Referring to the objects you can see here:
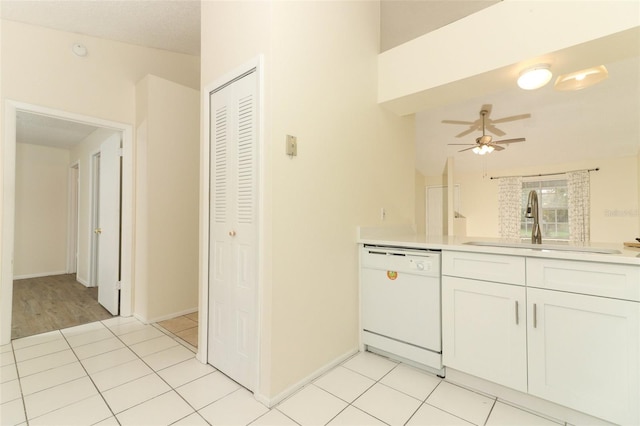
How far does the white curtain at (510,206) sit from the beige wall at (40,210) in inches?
368

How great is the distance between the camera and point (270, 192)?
1665 millimetres

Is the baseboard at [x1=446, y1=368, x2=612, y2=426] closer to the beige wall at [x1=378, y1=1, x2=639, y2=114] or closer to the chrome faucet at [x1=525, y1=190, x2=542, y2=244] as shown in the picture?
the chrome faucet at [x1=525, y1=190, x2=542, y2=244]

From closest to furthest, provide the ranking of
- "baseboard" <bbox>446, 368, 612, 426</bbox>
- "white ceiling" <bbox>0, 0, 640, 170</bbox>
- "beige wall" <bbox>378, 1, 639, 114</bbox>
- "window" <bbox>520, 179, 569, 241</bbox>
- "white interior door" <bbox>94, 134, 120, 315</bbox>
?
"baseboard" <bbox>446, 368, 612, 426</bbox>, "beige wall" <bbox>378, 1, 639, 114</bbox>, "white ceiling" <bbox>0, 0, 640, 170</bbox>, "white interior door" <bbox>94, 134, 120, 315</bbox>, "window" <bbox>520, 179, 569, 241</bbox>

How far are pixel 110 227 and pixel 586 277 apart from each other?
413cm

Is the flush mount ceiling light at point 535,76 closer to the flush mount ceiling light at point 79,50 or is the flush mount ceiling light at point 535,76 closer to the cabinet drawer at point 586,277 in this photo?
the cabinet drawer at point 586,277

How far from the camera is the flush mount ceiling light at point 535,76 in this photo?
1.78m

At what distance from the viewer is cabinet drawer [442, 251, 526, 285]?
1603 millimetres

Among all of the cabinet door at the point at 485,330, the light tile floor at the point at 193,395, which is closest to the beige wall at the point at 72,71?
the light tile floor at the point at 193,395

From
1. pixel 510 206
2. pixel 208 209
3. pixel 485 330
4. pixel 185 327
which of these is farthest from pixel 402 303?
pixel 510 206

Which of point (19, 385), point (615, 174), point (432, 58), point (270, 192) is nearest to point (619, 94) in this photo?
point (615, 174)

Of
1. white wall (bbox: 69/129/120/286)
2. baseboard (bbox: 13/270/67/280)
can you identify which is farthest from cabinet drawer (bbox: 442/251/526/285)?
baseboard (bbox: 13/270/67/280)

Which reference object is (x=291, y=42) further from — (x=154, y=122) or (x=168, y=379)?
(x=168, y=379)

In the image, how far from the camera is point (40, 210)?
5.12 m

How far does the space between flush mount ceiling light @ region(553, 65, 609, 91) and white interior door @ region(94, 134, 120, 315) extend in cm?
416
